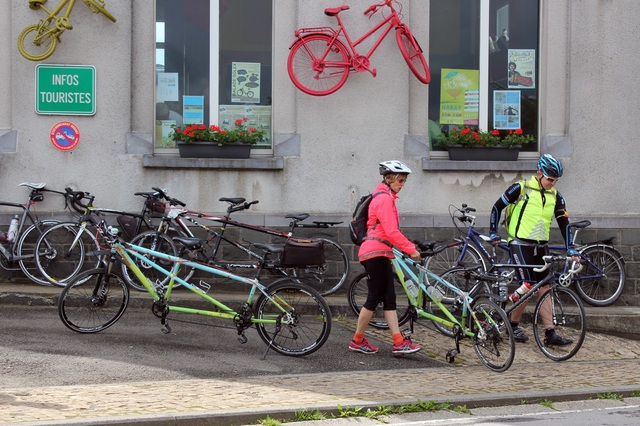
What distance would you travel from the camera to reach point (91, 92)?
38.8 feet

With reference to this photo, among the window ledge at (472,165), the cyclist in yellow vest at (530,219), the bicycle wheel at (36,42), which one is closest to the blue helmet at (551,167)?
the cyclist in yellow vest at (530,219)

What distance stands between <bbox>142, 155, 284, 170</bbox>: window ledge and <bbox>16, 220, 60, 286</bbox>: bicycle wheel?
145 cm

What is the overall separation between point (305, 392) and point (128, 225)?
5.04 meters

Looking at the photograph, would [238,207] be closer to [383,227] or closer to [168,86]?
[168,86]

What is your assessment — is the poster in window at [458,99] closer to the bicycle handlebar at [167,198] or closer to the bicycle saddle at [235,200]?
the bicycle saddle at [235,200]

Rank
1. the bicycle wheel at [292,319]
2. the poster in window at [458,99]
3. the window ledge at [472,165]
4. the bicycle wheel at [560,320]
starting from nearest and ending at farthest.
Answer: the bicycle wheel at [292,319], the bicycle wheel at [560,320], the window ledge at [472,165], the poster in window at [458,99]

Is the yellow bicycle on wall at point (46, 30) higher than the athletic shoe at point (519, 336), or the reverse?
the yellow bicycle on wall at point (46, 30)

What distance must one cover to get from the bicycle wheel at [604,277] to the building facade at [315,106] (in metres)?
0.26

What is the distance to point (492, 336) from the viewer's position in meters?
8.50

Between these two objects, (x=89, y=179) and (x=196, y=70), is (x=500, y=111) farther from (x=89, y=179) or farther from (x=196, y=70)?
(x=89, y=179)

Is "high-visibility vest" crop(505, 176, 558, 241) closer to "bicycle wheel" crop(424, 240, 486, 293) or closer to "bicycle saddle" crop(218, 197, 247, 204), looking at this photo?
"bicycle wheel" crop(424, 240, 486, 293)

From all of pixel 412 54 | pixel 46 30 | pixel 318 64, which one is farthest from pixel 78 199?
pixel 412 54

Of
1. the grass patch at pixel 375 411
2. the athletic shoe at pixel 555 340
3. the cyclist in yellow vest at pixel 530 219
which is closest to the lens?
the grass patch at pixel 375 411

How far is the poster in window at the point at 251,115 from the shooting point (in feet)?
40.5
